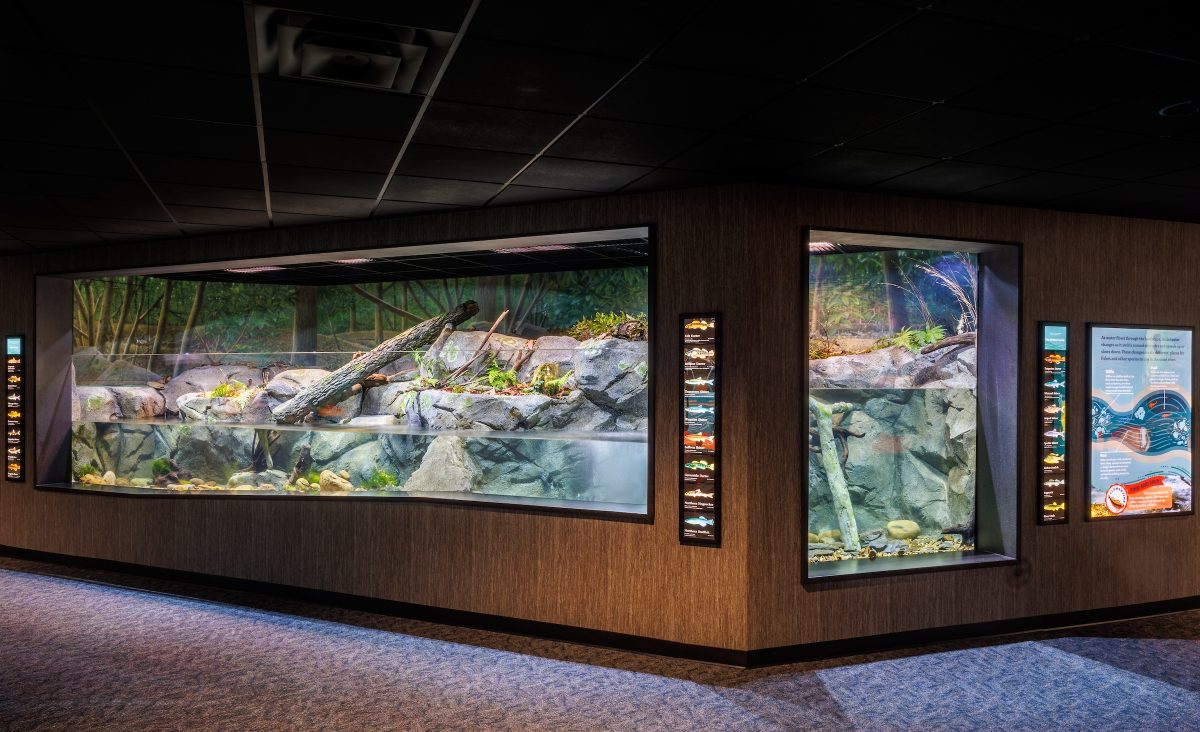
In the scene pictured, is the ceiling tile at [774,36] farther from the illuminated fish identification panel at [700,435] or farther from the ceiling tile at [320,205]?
the ceiling tile at [320,205]

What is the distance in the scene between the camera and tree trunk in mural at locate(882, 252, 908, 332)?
4719 millimetres

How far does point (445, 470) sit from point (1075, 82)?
4242 millimetres

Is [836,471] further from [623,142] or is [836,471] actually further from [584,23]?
[584,23]

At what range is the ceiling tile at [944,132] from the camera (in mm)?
3160

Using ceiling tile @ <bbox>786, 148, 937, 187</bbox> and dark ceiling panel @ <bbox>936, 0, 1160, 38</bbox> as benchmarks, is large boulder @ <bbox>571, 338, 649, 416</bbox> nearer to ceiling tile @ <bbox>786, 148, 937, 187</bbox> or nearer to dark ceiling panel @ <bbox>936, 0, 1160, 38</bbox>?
ceiling tile @ <bbox>786, 148, 937, 187</bbox>

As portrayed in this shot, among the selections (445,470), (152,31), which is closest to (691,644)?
(445,470)

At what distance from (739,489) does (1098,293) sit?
310 cm

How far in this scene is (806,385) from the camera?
4352mm

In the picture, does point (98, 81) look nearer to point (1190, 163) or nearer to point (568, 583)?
point (568, 583)

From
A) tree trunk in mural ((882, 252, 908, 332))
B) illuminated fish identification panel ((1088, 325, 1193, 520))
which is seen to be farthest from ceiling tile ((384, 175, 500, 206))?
illuminated fish identification panel ((1088, 325, 1193, 520))

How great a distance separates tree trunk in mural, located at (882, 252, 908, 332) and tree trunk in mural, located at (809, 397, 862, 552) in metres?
0.65

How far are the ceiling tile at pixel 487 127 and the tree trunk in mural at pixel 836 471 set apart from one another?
2398 mm

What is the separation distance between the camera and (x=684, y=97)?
2916 millimetres

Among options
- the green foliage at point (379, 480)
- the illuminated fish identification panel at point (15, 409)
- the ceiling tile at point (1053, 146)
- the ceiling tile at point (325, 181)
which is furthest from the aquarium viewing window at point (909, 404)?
the illuminated fish identification panel at point (15, 409)
